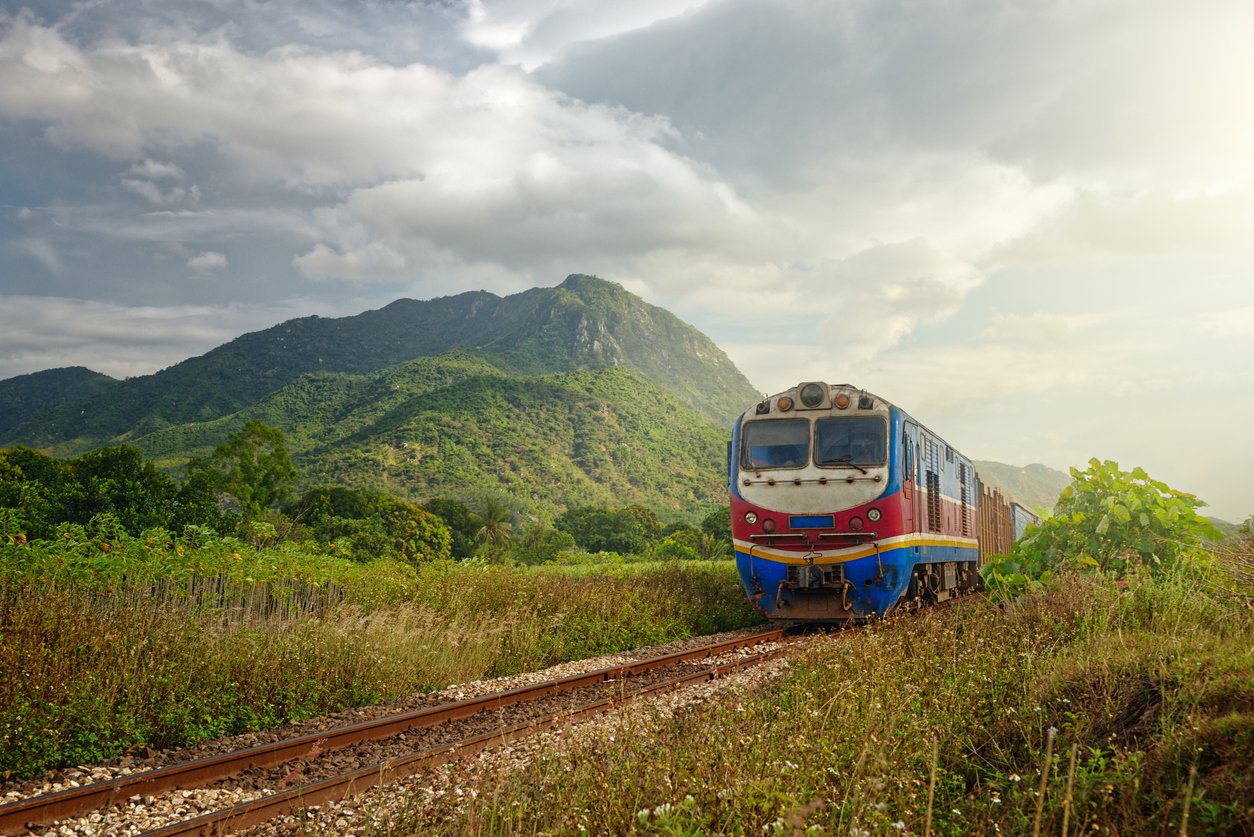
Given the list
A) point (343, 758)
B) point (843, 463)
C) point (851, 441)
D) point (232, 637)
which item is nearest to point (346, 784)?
point (343, 758)

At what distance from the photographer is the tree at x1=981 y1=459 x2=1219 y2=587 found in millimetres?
11430

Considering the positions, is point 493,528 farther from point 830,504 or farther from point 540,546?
point 830,504

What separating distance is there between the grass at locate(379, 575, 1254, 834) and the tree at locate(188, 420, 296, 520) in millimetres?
64756

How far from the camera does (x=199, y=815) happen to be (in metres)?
5.59

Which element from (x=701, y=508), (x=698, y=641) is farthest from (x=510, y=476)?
(x=698, y=641)

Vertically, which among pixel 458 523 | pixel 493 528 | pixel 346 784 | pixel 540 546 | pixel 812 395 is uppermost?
pixel 812 395

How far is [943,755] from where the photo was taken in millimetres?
5449

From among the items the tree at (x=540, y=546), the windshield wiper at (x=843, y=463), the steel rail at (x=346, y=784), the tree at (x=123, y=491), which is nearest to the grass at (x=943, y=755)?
the steel rail at (x=346, y=784)

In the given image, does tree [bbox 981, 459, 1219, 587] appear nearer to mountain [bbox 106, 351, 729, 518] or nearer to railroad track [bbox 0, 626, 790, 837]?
railroad track [bbox 0, 626, 790, 837]

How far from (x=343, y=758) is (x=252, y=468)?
66.7 meters

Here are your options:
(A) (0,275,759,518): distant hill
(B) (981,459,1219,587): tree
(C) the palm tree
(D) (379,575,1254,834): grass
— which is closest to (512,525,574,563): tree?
(C) the palm tree

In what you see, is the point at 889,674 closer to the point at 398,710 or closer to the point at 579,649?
the point at 398,710

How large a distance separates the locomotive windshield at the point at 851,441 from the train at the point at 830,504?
2cm

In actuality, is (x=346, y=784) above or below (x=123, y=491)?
below
